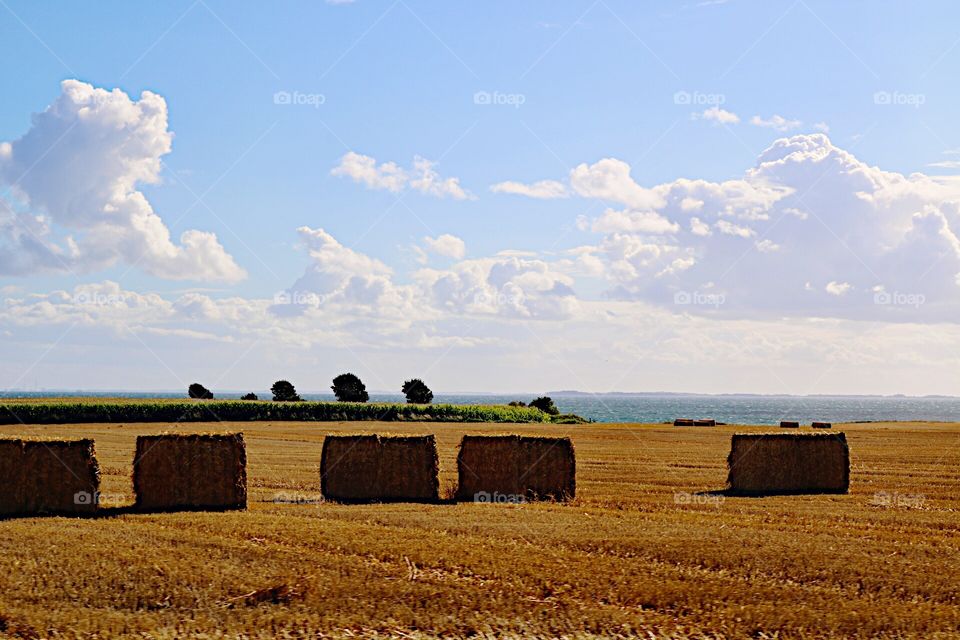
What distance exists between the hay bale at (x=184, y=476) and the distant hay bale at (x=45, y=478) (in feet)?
3.88

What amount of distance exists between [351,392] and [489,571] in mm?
108264

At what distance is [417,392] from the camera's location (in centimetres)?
12256

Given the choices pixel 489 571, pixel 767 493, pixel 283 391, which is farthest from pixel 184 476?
pixel 283 391

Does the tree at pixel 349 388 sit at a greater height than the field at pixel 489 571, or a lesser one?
greater

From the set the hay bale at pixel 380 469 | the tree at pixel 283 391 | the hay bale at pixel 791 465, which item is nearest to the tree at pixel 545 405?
the tree at pixel 283 391

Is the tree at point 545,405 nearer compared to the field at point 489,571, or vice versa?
the field at point 489,571

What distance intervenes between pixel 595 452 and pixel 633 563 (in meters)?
29.0

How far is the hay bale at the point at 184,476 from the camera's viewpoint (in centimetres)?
2136

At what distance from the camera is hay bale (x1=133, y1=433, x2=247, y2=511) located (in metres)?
21.4

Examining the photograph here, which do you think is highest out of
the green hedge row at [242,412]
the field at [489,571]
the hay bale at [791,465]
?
the green hedge row at [242,412]

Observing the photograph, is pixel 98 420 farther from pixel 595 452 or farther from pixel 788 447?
pixel 788 447

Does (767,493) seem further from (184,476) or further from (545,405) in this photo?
(545,405)

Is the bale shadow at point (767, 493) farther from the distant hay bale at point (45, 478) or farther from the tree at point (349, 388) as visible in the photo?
the tree at point (349, 388)

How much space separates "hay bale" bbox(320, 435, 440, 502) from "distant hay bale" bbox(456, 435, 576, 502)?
867 millimetres
